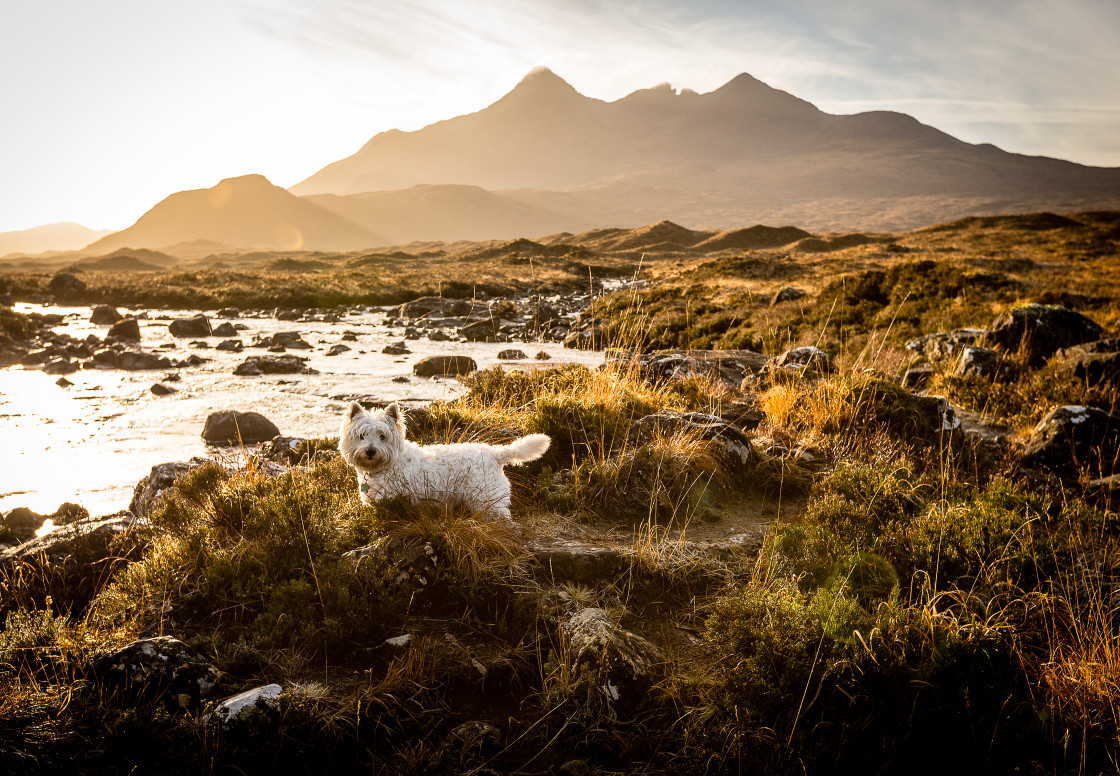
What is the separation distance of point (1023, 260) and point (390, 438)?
44158 mm

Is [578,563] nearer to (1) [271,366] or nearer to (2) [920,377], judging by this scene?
(2) [920,377]

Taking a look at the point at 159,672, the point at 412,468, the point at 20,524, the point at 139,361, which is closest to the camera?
the point at 159,672

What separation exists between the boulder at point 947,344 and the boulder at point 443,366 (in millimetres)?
11008

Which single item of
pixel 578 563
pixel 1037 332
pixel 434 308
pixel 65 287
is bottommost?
pixel 578 563

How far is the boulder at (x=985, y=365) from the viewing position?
978 cm

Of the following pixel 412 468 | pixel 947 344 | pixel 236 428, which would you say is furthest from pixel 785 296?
pixel 412 468

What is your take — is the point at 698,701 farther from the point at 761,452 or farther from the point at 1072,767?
the point at 761,452

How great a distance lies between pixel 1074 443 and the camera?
654 cm

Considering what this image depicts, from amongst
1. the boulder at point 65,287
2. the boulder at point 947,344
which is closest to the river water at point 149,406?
the boulder at point 947,344

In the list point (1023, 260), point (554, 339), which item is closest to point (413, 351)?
point (554, 339)

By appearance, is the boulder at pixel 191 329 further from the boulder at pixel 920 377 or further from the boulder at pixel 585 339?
the boulder at pixel 920 377

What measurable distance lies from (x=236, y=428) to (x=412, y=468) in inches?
281

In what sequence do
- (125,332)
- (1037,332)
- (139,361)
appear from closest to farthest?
(1037,332), (139,361), (125,332)

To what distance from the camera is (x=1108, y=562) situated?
12.5 ft
